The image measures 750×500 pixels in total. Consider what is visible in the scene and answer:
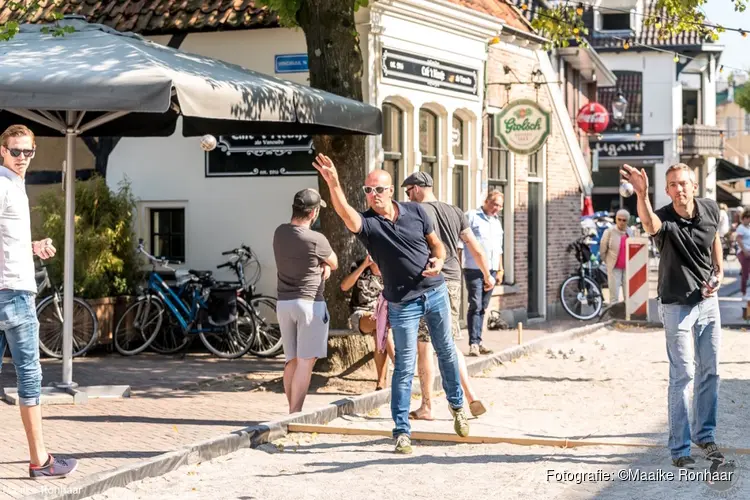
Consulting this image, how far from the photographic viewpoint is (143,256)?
15.0 m

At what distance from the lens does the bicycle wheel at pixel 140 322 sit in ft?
46.2

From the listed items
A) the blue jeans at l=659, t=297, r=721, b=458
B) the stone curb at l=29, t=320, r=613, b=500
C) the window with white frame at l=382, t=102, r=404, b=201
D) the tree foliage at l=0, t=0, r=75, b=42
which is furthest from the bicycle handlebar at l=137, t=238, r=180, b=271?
the blue jeans at l=659, t=297, r=721, b=458

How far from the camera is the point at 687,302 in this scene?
24.5ft

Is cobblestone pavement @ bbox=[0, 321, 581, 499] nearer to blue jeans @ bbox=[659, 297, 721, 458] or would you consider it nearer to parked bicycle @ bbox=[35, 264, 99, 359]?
parked bicycle @ bbox=[35, 264, 99, 359]

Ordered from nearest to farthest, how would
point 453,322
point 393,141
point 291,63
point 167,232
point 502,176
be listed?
point 453,322, point 291,63, point 167,232, point 393,141, point 502,176

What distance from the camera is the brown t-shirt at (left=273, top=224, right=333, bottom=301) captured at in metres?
9.31

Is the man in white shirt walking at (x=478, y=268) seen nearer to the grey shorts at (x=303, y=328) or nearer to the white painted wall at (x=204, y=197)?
the white painted wall at (x=204, y=197)

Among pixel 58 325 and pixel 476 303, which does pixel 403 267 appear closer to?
pixel 476 303

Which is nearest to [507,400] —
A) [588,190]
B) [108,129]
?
[108,129]

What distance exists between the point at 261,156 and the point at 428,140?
118 inches

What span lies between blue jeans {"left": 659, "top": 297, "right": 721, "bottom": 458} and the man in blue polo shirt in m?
1.57

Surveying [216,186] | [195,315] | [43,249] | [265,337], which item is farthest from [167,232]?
[43,249]

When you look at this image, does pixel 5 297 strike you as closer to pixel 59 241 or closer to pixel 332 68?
pixel 332 68

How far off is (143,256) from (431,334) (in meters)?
7.26
